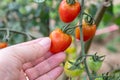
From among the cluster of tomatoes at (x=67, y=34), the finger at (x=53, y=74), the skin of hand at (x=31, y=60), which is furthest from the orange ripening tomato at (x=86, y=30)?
the finger at (x=53, y=74)

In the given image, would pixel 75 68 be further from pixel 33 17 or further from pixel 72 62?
pixel 33 17

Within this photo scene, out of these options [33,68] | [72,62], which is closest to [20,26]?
[33,68]

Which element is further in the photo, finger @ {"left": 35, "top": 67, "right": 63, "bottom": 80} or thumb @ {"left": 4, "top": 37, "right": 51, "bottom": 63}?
finger @ {"left": 35, "top": 67, "right": 63, "bottom": 80}

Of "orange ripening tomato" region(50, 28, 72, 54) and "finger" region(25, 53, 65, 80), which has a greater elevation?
"orange ripening tomato" region(50, 28, 72, 54)

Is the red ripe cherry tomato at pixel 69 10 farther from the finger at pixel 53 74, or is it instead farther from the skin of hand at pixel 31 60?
the finger at pixel 53 74

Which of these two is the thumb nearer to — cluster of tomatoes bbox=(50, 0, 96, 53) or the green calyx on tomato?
cluster of tomatoes bbox=(50, 0, 96, 53)

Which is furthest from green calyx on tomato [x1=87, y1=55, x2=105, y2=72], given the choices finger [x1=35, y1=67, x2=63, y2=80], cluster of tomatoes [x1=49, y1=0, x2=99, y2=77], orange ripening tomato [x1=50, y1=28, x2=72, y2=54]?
finger [x1=35, y1=67, x2=63, y2=80]
